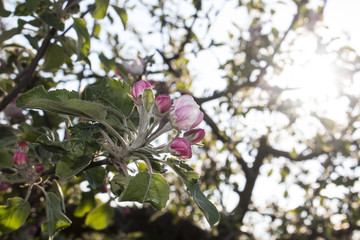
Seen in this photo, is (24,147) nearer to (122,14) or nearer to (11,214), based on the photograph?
(11,214)

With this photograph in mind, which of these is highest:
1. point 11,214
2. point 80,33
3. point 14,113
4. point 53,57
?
point 80,33

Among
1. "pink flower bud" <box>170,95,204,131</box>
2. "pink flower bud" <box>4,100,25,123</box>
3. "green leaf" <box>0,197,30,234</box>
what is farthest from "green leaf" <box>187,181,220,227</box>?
"pink flower bud" <box>4,100,25,123</box>

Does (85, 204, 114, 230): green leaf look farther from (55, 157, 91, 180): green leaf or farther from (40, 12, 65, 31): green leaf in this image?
(55, 157, 91, 180): green leaf

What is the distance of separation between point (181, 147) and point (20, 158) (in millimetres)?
718

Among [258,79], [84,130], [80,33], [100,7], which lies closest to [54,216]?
[84,130]

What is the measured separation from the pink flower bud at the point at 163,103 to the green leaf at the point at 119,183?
198 mm

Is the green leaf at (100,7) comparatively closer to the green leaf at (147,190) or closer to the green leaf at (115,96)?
the green leaf at (115,96)

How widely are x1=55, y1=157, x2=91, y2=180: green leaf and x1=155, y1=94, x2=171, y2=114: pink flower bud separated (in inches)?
8.7

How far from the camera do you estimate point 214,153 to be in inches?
160

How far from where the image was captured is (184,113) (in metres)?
0.88

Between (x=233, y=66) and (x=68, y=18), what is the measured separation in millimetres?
1631

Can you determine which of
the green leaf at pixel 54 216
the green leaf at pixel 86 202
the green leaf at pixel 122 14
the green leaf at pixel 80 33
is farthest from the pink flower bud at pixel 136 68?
the green leaf at pixel 54 216

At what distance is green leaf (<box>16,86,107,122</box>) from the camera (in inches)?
30.3

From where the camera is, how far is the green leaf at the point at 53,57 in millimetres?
1629
